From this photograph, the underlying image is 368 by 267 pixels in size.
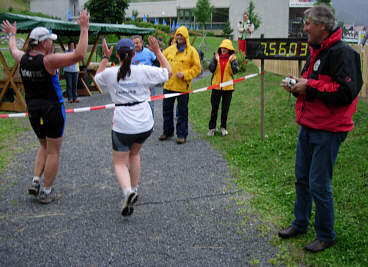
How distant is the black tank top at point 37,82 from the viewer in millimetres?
4141

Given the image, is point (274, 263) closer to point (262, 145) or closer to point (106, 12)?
point (262, 145)

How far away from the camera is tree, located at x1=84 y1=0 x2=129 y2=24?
3641 cm

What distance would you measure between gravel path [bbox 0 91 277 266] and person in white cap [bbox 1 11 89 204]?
0.47 m

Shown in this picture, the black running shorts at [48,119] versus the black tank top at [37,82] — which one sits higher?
the black tank top at [37,82]

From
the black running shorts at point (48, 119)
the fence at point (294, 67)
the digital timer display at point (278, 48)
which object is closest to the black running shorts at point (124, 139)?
the black running shorts at point (48, 119)

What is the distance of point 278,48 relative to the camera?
6539mm

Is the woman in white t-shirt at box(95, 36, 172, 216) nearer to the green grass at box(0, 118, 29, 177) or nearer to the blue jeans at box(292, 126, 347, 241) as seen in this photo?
the blue jeans at box(292, 126, 347, 241)

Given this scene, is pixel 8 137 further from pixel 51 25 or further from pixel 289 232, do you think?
pixel 289 232

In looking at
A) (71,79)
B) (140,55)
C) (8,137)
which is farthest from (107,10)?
(8,137)

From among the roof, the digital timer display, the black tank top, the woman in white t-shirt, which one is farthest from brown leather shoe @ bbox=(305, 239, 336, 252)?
the roof

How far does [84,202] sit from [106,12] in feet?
115

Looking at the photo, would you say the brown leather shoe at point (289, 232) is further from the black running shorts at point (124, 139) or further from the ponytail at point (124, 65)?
the ponytail at point (124, 65)

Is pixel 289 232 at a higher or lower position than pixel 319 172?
lower

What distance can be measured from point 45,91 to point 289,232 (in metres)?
3.10
